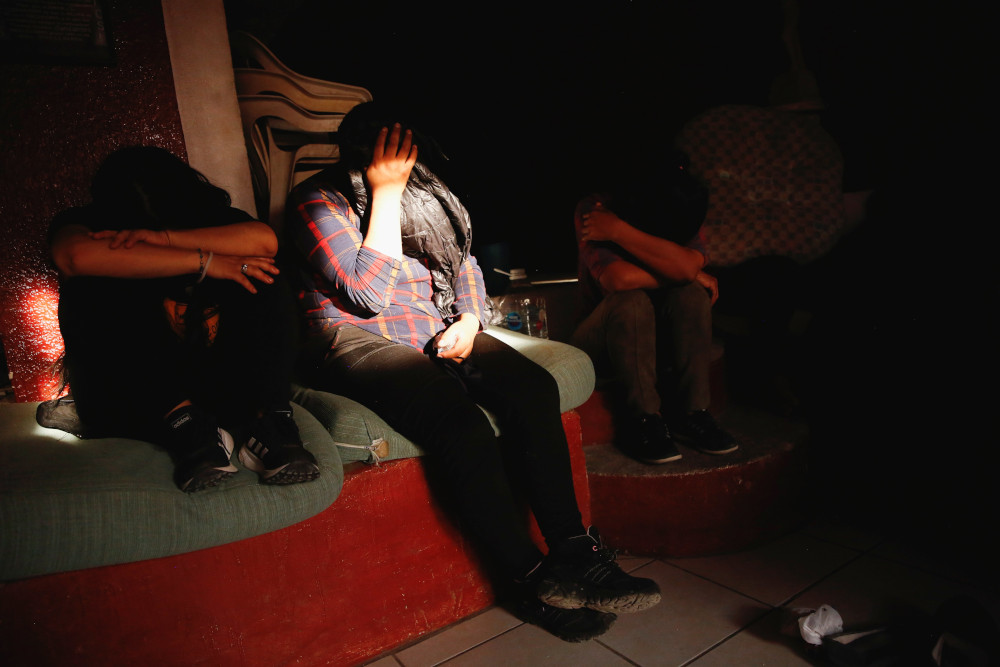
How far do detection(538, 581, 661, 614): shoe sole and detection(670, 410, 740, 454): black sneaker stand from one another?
0.60 m

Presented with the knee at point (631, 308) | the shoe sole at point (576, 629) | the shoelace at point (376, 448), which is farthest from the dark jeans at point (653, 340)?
the shoelace at point (376, 448)

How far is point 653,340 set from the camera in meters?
1.75

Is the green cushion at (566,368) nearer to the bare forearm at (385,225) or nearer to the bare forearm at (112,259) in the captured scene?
the bare forearm at (385,225)

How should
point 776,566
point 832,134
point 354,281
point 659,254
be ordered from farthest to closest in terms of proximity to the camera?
point 832,134 < point 659,254 < point 776,566 < point 354,281

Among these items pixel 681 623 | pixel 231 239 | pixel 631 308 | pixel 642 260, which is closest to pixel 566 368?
pixel 631 308

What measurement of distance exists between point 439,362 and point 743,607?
98 cm

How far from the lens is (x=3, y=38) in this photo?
4.92ft

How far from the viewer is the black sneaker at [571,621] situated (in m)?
1.27

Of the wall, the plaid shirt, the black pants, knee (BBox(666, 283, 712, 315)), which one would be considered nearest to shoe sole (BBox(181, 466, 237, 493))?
the black pants

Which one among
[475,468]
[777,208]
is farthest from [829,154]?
[475,468]

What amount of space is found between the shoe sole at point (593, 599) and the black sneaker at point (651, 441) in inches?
19.5

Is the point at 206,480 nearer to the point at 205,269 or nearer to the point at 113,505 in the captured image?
the point at 113,505

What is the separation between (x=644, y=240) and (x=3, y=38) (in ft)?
6.19

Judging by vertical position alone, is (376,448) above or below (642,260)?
below
